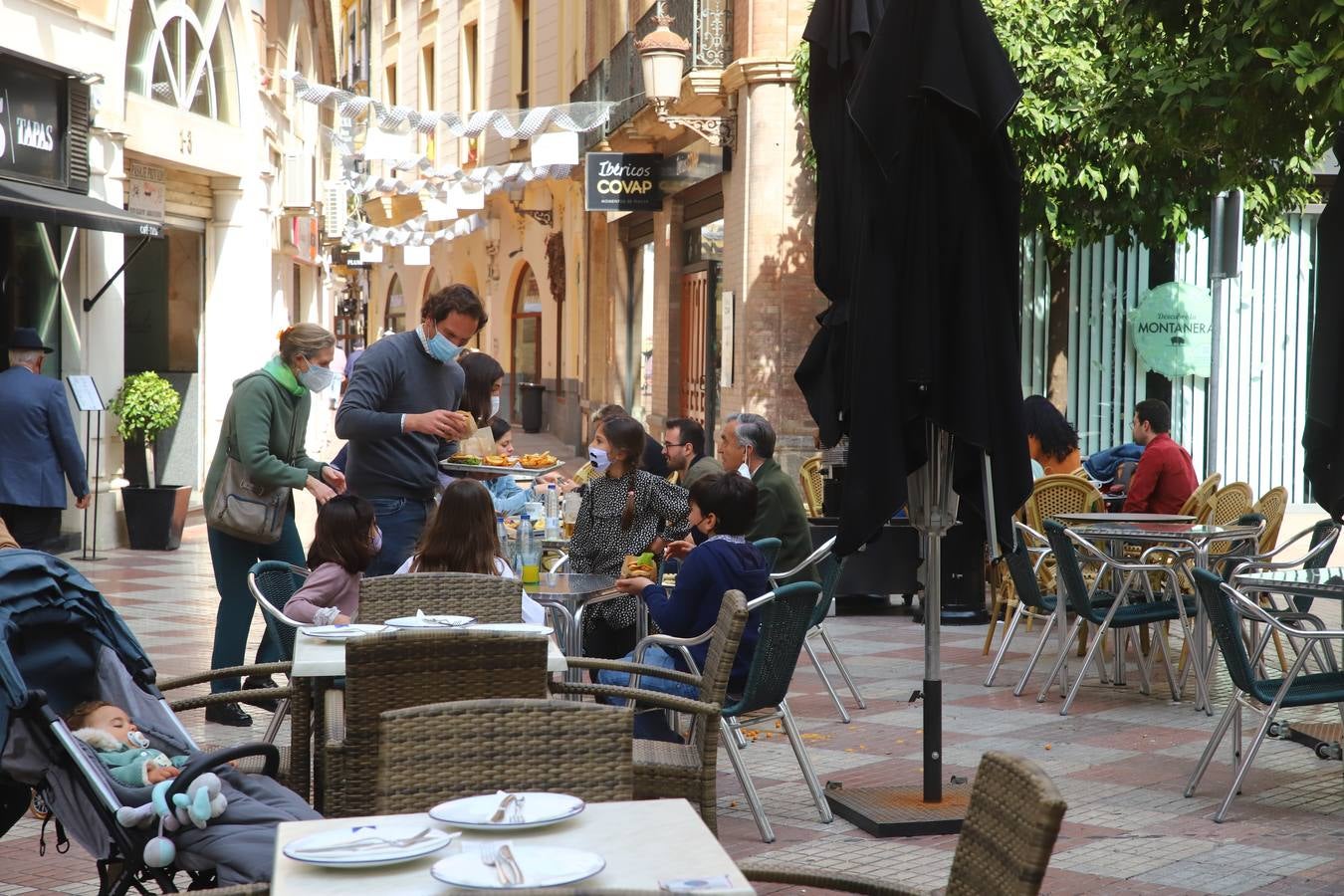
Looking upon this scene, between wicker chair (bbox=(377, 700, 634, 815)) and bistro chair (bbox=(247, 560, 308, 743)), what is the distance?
2.63 meters

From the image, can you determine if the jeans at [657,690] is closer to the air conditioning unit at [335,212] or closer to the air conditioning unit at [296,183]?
the air conditioning unit at [296,183]

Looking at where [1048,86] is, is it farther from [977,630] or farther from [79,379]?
[79,379]

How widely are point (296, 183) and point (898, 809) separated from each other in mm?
20937

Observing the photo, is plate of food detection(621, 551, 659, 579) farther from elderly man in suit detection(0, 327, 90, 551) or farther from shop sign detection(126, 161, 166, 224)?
shop sign detection(126, 161, 166, 224)

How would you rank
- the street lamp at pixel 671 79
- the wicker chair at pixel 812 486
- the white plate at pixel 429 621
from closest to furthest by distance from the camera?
the white plate at pixel 429 621, the wicker chair at pixel 812 486, the street lamp at pixel 671 79

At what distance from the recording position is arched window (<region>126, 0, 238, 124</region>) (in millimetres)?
15953

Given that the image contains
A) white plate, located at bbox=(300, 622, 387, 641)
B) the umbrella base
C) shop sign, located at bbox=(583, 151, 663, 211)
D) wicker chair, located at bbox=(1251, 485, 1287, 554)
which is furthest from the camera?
shop sign, located at bbox=(583, 151, 663, 211)

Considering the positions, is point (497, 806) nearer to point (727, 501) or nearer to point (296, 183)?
point (727, 501)

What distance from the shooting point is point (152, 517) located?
14508mm

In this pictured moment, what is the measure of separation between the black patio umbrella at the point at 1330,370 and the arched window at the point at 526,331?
1161 inches

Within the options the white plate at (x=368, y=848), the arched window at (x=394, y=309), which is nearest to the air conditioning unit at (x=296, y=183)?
the white plate at (x=368, y=848)

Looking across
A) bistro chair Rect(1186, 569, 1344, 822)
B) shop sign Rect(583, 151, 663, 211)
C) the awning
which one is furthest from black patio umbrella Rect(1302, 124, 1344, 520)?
shop sign Rect(583, 151, 663, 211)

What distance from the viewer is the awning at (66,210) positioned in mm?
11875

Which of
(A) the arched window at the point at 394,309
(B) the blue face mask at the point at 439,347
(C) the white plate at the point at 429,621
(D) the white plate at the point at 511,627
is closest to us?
(D) the white plate at the point at 511,627
